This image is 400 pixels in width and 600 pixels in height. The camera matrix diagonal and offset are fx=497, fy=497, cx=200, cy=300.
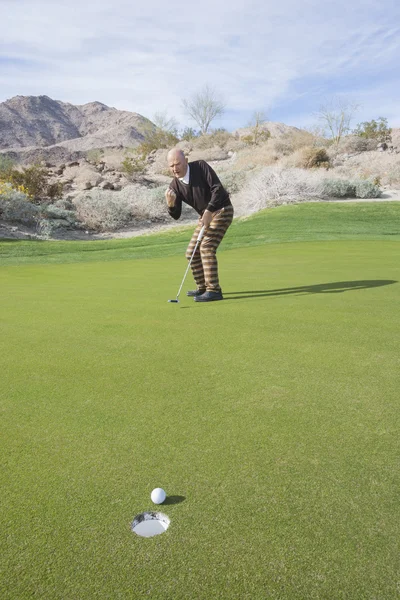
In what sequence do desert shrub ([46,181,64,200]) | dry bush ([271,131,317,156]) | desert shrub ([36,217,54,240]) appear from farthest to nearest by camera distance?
dry bush ([271,131,317,156]), desert shrub ([46,181,64,200]), desert shrub ([36,217,54,240])

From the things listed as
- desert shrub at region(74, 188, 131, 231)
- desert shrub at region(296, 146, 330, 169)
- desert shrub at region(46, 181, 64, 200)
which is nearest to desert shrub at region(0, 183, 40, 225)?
desert shrub at region(74, 188, 131, 231)

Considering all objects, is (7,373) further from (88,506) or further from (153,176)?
(153,176)

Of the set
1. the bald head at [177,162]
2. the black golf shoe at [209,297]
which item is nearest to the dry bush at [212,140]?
the bald head at [177,162]

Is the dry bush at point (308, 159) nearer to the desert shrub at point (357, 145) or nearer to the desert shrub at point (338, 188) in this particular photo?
the desert shrub at point (338, 188)

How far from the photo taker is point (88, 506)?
1.86 m

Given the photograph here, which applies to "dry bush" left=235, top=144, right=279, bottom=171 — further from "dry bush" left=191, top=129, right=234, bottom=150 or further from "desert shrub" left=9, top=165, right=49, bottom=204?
"desert shrub" left=9, top=165, right=49, bottom=204

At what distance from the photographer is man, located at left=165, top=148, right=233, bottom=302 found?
19.4 ft

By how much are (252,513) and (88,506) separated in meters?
0.61

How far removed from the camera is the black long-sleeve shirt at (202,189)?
593 centimetres

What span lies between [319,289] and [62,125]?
130 metres

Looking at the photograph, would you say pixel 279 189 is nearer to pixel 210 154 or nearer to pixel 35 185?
pixel 35 185

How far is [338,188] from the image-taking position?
23.6m

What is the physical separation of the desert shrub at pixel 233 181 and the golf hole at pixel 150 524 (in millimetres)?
26742

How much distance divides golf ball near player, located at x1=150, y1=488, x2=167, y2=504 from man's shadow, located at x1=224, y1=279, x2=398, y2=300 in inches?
A: 167
